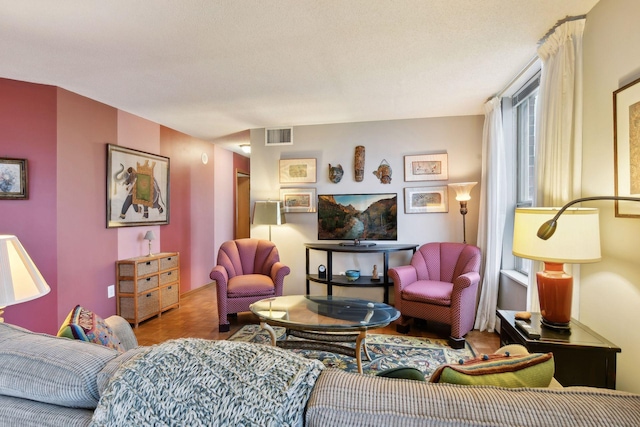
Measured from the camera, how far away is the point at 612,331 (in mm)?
A: 1637

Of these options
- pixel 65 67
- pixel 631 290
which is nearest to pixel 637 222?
pixel 631 290

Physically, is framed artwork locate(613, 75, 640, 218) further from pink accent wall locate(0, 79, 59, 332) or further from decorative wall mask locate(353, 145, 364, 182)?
pink accent wall locate(0, 79, 59, 332)

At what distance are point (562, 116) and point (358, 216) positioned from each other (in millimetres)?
2505

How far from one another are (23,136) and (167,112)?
1367 millimetres

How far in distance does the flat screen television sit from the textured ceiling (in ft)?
3.89

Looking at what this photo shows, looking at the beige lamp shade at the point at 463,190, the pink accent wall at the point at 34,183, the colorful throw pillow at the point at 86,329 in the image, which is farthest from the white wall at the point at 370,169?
the colorful throw pillow at the point at 86,329

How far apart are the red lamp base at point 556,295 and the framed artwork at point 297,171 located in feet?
9.90

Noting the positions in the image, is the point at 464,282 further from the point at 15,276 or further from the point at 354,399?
the point at 15,276

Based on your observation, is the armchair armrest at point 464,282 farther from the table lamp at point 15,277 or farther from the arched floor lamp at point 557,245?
the table lamp at point 15,277

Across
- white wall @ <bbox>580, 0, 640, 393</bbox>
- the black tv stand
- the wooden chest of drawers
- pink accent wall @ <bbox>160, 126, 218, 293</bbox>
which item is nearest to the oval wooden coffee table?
the black tv stand

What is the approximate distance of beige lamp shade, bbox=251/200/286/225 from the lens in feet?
13.2

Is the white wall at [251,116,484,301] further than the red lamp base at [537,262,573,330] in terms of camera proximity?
Yes

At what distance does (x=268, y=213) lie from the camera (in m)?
4.03

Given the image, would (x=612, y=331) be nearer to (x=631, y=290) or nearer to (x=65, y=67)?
(x=631, y=290)
